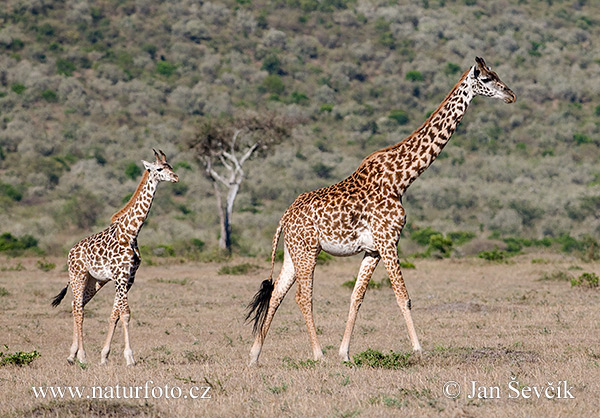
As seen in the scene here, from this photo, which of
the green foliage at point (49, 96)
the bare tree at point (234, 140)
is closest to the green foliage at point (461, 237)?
the bare tree at point (234, 140)

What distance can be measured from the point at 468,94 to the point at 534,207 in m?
46.0

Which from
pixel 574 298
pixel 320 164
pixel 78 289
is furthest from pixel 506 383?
pixel 320 164

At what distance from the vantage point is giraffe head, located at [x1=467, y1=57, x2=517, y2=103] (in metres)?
10.8

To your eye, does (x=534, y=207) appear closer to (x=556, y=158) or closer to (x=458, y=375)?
(x=556, y=158)

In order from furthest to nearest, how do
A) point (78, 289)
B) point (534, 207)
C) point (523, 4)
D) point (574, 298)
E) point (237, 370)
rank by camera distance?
point (523, 4) < point (534, 207) < point (574, 298) < point (78, 289) < point (237, 370)

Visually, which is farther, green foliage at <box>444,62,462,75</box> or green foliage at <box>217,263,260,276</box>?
green foliage at <box>444,62,462,75</box>

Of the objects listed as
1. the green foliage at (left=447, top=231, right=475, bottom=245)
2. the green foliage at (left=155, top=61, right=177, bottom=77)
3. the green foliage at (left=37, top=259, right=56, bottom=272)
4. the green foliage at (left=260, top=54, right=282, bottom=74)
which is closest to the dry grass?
Answer: the green foliage at (left=37, top=259, right=56, bottom=272)

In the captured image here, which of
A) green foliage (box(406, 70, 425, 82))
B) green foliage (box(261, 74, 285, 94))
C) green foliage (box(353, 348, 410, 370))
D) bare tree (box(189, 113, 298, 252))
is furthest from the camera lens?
green foliage (box(406, 70, 425, 82))

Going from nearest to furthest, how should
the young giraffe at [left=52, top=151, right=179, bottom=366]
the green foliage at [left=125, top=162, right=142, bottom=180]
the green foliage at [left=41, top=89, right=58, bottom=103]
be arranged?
the young giraffe at [left=52, top=151, right=179, bottom=366], the green foliage at [left=125, top=162, right=142, bottom=180], the green foliage at [left=41, top=89, right=58, bottom=103]

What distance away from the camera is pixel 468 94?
1104cm

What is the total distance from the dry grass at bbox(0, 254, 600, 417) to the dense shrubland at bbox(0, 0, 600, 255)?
1490 cm

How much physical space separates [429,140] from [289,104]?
69.1m

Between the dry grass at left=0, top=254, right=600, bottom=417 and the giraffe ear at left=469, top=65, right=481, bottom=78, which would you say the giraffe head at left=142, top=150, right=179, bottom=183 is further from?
the giraffe ear at left=469, top=65, right=481, bottom=78

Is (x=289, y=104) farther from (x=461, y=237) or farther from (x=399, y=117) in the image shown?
(x=461, y=237)
